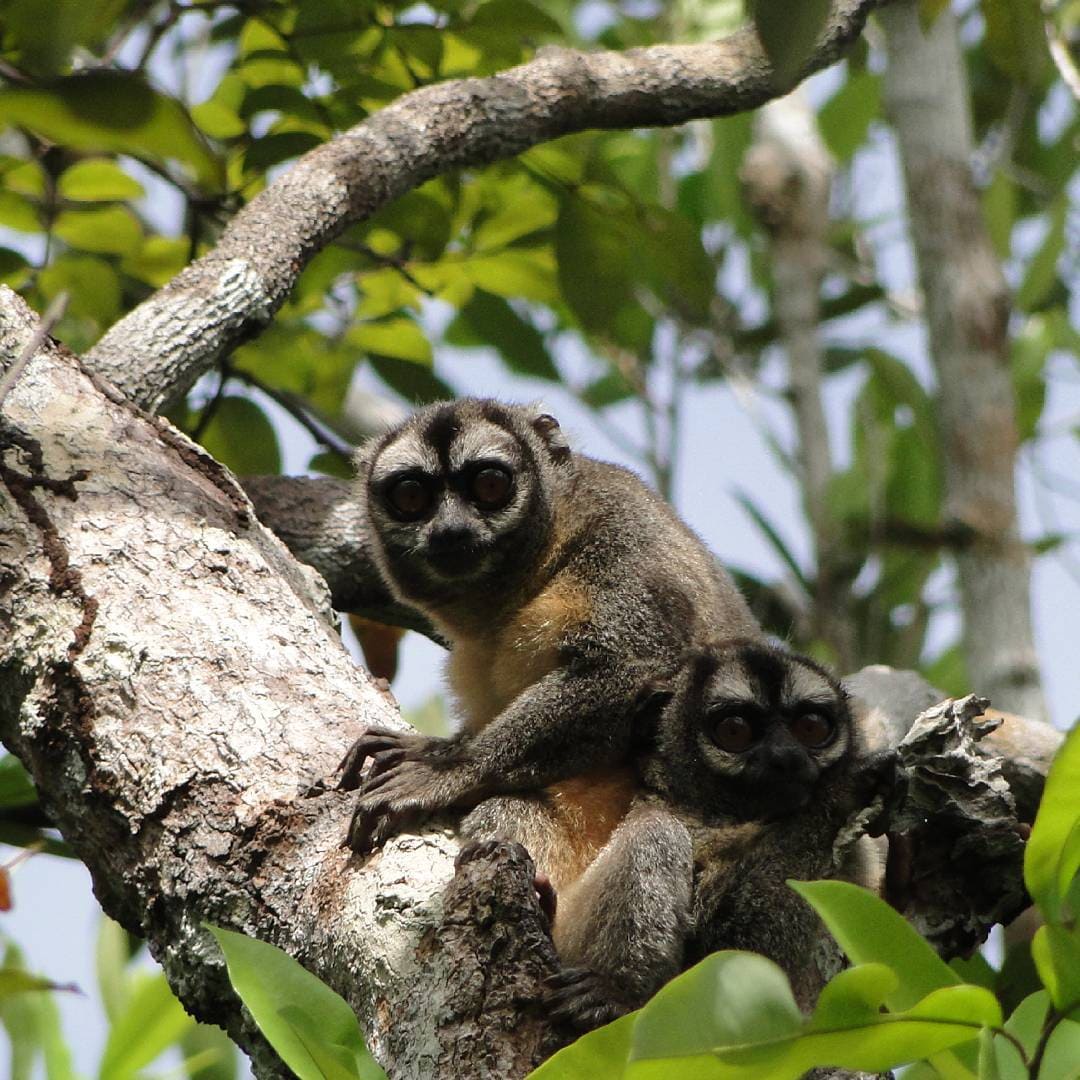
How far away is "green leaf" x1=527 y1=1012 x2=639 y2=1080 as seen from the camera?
1966 millimetres

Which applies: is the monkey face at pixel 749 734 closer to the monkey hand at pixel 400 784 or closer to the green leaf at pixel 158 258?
the monkey hand at pixel 400 784

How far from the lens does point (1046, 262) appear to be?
24.7 ft

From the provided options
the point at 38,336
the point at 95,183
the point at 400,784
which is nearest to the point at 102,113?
the point at 95,183

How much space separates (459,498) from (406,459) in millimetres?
247

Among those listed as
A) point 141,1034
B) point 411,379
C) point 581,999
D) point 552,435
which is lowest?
point 141,1034

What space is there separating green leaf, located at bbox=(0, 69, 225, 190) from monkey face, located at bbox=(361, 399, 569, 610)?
1326 millimetres

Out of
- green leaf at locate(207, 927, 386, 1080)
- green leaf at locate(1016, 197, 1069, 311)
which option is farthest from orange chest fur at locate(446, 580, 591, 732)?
green leaf at locate(1016, 197, 1069, 311)

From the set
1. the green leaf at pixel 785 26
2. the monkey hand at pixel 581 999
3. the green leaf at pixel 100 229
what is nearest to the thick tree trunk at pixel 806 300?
the green leaf at pixel 100 229

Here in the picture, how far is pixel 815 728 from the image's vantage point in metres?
4.26

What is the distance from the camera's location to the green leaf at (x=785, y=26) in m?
1.65

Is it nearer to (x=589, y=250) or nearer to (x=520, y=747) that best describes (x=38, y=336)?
(x=520, y=747)

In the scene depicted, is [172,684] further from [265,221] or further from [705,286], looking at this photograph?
[705,286]

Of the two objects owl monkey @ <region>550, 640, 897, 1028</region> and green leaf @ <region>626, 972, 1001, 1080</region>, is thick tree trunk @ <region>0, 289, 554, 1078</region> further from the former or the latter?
green leaf @ <region>626, 972, 1001, 1080</region>

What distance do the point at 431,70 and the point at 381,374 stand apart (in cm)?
135
